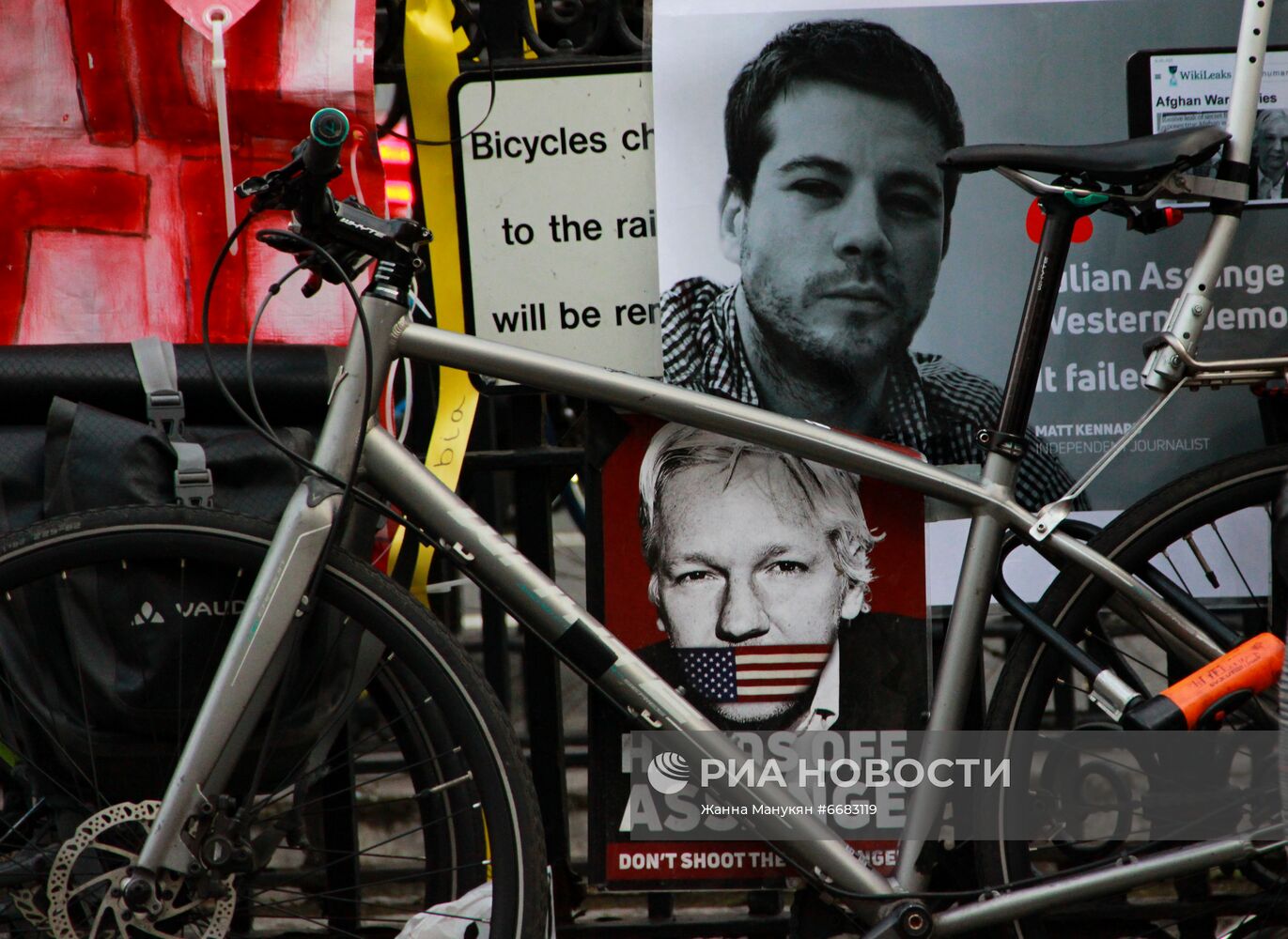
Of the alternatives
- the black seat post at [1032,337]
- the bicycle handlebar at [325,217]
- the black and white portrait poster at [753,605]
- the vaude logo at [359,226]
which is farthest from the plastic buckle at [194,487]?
the black seat post at [1032,337]

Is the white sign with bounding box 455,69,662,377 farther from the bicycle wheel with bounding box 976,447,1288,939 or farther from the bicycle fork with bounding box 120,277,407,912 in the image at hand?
the bicycle wheel with bounding box 976,447,1288,939

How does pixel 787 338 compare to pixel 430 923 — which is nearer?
pixel 430 923

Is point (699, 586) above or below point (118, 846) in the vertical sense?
above

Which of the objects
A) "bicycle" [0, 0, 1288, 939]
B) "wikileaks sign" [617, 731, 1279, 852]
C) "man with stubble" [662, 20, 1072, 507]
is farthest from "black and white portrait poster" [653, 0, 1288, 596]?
"wikileaks sign" [617, 731, 1279, 852]

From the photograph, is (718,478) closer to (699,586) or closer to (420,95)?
(699,586)

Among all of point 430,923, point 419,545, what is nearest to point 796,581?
point 419,545

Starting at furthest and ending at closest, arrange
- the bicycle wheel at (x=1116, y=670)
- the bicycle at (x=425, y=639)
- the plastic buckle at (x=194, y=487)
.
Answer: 1. the bicycle wheel at (x=1116, y=670)
2. the plastic buckle at (x=194, y=487)
3. the bicycle at (x=425, y=639)

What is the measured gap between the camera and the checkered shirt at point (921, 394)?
2596mm

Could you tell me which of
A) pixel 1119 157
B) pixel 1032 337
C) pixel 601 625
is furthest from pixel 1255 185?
pixel 601 625

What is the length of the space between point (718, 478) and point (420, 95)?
981mm

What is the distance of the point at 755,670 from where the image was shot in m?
2.59

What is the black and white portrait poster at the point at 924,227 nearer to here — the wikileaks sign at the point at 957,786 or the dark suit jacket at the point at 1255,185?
the dark suit jacket at the point at 1255,185

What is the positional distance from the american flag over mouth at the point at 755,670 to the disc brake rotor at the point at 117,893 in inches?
37.9

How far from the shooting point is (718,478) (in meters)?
2.58
